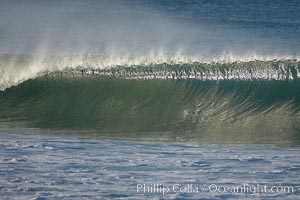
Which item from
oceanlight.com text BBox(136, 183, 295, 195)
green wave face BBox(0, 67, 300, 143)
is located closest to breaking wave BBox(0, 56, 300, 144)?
green wave face BBox(0, 67, 300, 143)

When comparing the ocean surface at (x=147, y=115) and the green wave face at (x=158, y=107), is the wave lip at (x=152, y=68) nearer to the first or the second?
the ocean surface at (x=147, y=115)

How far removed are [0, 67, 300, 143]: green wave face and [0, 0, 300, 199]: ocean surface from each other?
23 mm

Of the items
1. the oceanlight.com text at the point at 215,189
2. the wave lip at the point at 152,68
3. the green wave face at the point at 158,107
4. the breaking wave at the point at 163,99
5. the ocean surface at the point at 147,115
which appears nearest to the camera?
the oceanlight.com text at the point at 215,189

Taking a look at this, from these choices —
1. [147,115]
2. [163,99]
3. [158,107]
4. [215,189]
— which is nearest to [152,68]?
[163,99]

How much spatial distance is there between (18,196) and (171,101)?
298 inches

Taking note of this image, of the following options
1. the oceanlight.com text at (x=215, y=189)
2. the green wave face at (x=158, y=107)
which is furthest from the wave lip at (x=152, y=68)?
the oceanlight.com text at (x=215, y=189)

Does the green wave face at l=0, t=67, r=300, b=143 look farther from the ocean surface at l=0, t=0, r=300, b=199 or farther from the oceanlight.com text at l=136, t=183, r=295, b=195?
the oceanlight.com text at l=136, t=183, r=295, b=195

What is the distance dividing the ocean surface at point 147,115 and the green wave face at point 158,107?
2 cm

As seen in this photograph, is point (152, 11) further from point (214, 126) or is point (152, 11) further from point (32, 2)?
point (214, 126)

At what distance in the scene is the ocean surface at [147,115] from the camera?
28.5 ft

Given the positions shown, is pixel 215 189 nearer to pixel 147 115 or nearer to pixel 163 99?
pixel 147 115

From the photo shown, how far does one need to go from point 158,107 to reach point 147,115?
A: 54cm

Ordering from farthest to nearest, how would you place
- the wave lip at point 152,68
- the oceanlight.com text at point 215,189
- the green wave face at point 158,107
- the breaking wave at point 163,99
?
the wave lip at point 152,68 → the breaking wave at point 163,99 → the green wave face at point 158,107 → the oceanlight.com text at point 215,189

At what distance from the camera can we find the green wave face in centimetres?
1290
